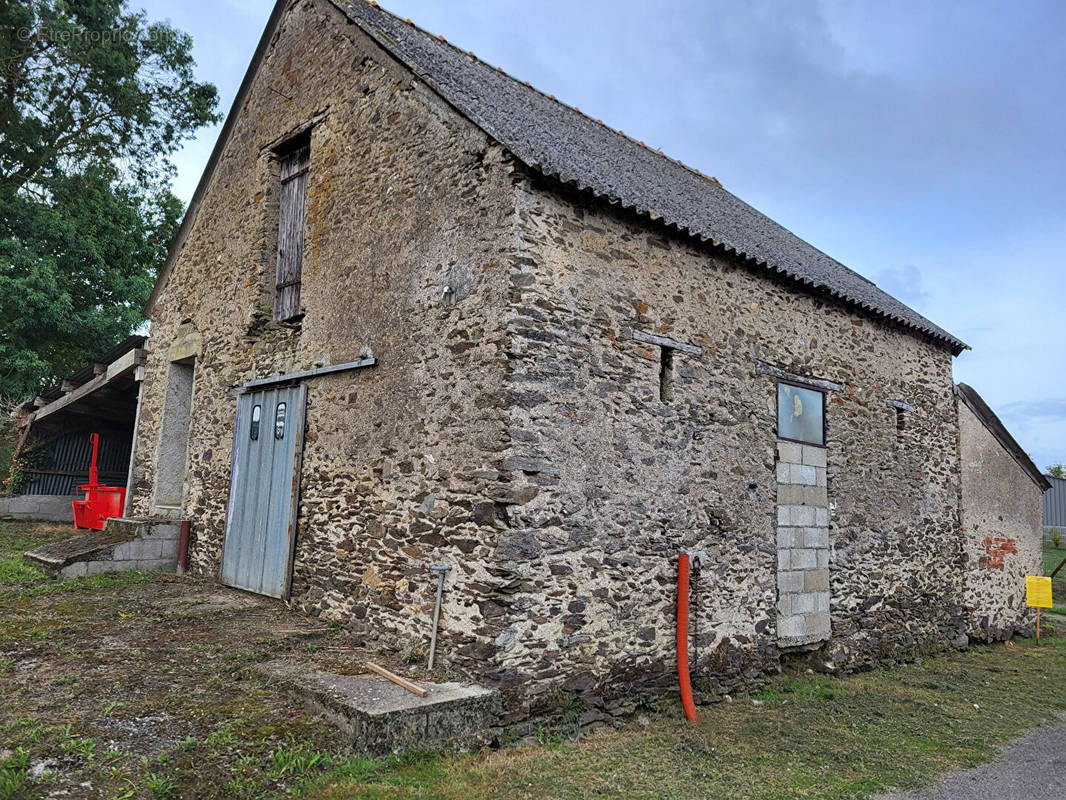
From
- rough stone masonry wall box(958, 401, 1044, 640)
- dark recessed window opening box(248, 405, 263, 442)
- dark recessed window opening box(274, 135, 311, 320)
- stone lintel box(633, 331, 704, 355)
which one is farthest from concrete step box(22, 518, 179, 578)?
rough stone masonry wall box(958, 401, 1044, 640)

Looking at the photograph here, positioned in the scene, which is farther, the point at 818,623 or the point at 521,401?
the point at 818,623

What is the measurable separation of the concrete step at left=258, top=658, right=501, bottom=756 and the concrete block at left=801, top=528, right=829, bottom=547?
4.27m

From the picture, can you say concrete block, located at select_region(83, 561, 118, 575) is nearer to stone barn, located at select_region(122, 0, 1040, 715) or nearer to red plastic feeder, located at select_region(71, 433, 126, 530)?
stone barn, located at select_region(122, 0, 1040, 715)

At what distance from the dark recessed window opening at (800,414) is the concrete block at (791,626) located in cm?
190

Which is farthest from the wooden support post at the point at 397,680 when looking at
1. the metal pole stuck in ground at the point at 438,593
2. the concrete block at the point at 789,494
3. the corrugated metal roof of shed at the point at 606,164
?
the concrete block at the point at 789,494

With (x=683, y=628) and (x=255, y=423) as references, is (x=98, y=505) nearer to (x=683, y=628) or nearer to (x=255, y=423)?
(x=255, y=423)

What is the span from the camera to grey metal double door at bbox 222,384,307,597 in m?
7.58

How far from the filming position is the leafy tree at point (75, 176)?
16.4m

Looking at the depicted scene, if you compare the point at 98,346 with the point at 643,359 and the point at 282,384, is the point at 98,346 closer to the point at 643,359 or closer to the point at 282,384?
the point at 282,384

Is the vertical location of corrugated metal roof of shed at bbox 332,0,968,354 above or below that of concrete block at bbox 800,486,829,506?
above

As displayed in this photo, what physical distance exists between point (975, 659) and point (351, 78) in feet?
35.0

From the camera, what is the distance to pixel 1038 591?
1079 centimetres

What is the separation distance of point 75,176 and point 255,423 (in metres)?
Result: 14.2

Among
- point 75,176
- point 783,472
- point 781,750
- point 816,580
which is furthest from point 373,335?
point 75,176
